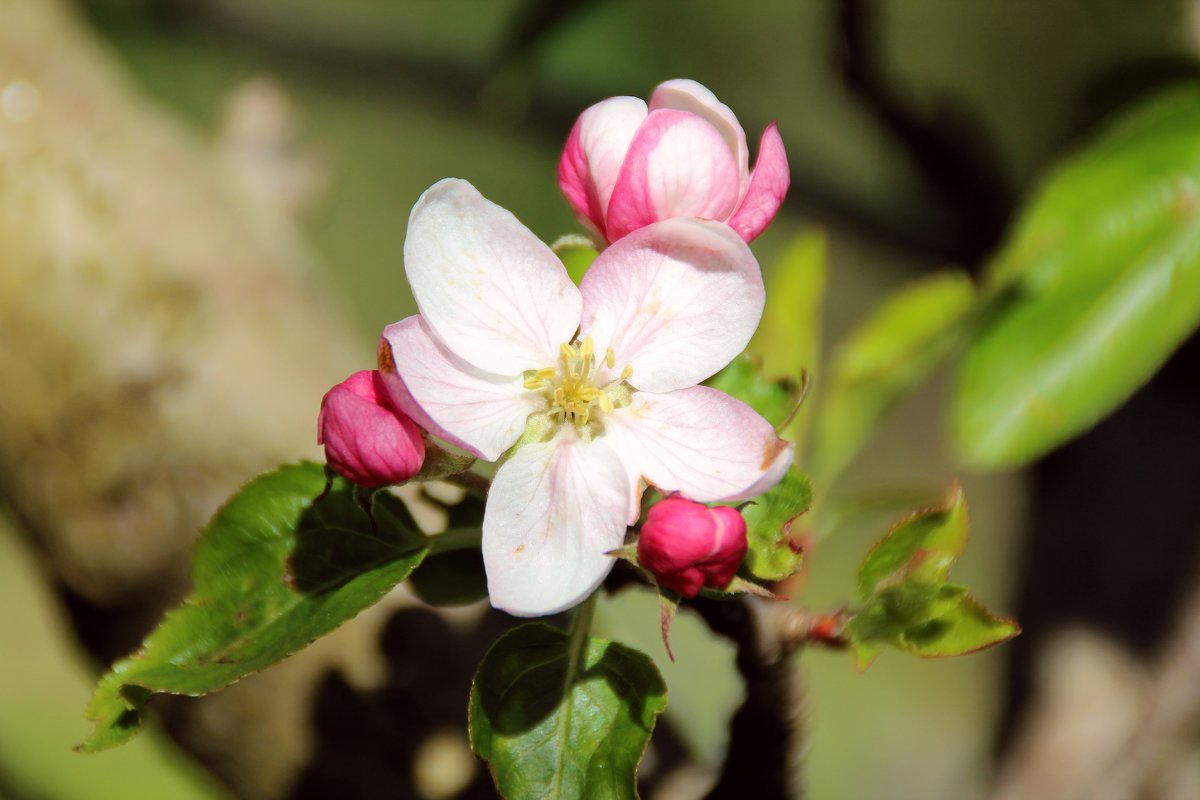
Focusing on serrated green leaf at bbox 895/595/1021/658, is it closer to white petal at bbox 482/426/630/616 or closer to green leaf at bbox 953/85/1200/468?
white petal at bbox 482/426/630/616

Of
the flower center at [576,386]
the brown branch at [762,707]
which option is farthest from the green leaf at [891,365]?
the flower center at [576,386]

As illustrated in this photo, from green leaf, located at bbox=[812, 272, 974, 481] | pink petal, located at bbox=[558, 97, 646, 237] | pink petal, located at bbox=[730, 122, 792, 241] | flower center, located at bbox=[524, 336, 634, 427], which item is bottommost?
green leaf, located at bbox=[812, 272, 974, 481]

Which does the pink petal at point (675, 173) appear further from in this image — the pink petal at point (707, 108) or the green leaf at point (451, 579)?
the green leaf at point (451, 579)

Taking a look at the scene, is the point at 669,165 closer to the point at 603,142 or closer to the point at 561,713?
the point at 603,142

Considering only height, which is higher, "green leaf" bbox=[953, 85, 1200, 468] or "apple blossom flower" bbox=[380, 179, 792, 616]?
"apple blossom flower" bbox=[380, 179, 792, 616]

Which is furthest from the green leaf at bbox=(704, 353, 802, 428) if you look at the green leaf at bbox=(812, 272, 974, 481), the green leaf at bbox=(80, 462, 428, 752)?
the green leaf at bbox=(812, 272, 974, 481)

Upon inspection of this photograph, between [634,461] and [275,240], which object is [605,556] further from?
[275,240]

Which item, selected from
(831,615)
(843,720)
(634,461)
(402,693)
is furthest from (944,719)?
(634,461)

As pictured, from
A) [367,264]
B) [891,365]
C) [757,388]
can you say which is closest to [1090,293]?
[891,365]
